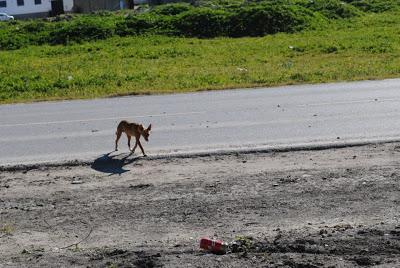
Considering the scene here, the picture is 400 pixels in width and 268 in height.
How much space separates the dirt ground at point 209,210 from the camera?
598cm

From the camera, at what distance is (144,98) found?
16672 mm

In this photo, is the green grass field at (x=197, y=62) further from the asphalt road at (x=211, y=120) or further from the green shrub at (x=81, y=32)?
the asphalt road at (x=211, y=120)

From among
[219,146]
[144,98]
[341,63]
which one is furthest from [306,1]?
[219,146]

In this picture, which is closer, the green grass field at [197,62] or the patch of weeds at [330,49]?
the green grass field at [197,62]

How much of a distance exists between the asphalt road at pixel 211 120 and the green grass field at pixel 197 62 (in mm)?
1779

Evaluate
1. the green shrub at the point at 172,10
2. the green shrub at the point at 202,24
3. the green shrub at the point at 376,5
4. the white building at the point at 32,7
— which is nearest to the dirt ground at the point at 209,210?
the green shrub at the point at 202,24

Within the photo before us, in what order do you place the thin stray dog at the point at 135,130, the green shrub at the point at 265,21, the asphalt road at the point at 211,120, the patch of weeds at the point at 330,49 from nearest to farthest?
1. the thin stray dog at the point at 135,130
2. the asphalt road at the point at 211,120
3. the patch of weeds at the point at 330,49
4. the green shrub at the point at 265,21

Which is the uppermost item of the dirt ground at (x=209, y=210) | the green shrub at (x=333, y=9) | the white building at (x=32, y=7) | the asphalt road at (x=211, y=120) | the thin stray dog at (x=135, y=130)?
the white building at (x=32, y=7)

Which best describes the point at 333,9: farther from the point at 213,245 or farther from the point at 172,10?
the point at 213,245

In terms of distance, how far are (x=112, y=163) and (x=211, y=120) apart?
3507 millimetres

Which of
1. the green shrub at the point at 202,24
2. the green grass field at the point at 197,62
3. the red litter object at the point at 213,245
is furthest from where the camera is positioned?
the green shrub at the point at 202,24

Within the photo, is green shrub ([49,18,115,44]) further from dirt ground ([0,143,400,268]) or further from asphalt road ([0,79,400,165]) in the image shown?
dirt ground ([0,143,400,268])

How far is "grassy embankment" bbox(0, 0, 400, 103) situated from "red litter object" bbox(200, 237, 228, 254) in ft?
38.7

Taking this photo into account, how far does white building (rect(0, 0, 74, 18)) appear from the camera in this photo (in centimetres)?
5825
